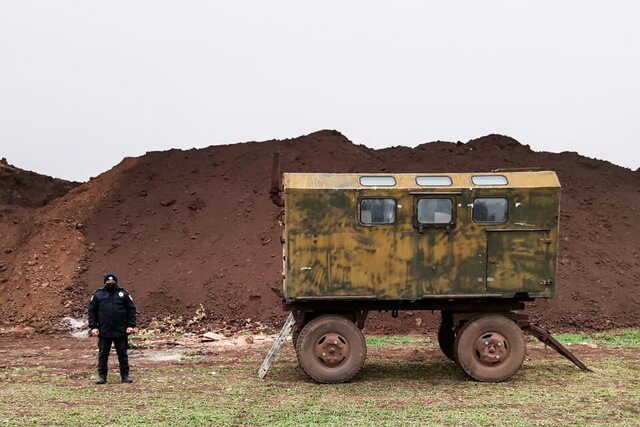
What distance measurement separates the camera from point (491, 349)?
1199 cm

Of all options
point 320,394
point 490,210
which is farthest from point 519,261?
point 320,394

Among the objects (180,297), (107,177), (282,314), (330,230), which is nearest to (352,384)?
(330,230)

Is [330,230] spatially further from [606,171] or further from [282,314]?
[606,171]

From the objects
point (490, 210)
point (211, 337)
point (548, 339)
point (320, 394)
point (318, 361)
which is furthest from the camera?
point (211, 337)

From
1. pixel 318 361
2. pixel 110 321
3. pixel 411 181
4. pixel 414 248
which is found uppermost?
pixel 411 181

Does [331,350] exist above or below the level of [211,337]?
above

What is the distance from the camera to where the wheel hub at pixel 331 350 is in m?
11.8

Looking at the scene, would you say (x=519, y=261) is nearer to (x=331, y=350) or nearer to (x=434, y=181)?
(x=434, y=181)

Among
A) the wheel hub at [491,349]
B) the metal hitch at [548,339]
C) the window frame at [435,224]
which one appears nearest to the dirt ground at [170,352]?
the metal hitch at [548,339]

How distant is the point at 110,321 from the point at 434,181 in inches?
234

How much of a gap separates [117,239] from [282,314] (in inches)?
318

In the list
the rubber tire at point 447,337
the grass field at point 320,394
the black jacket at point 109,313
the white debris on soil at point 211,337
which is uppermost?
the black jacket at point 109,313

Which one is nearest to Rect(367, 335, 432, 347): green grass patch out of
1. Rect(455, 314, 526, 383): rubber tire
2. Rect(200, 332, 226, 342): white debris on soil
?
Rect(200, 332, 226, 342): white debris on soil

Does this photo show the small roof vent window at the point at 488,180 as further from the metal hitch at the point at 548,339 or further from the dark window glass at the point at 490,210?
the metal hitch at the point at 548,339
